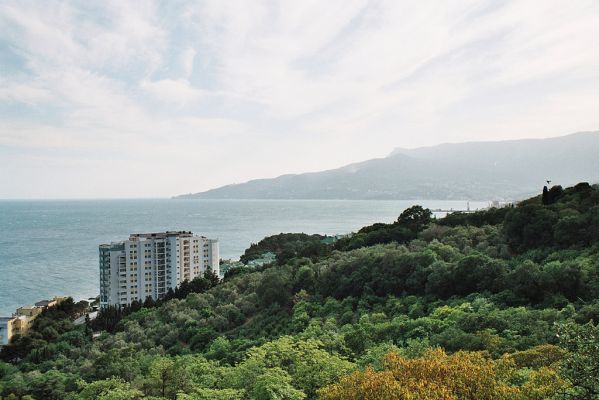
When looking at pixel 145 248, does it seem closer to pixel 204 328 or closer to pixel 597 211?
pixel 204 328

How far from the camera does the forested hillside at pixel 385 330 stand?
6.39 metres

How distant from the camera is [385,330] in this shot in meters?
13.5

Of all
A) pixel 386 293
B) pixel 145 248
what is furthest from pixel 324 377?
pixel 145 248

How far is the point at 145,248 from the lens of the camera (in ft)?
140

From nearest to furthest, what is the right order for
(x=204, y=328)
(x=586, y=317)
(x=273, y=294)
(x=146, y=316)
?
(x=586, y=317)
(x=204, y=328)
(x=273, y=294)
(x=146, y=316)

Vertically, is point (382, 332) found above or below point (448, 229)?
below

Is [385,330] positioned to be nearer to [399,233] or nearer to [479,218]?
[399,233]

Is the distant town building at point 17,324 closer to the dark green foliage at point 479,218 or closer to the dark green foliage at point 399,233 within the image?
the dark green foliage at point 399,233

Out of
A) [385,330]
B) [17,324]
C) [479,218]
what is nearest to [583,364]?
[385,330]

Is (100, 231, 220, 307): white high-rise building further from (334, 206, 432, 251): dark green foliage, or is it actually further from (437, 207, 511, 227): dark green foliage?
(437, 207, 511, 227): dark green foliage

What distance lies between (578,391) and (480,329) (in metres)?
6.18

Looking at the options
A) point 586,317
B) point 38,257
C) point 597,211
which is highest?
point 597,211

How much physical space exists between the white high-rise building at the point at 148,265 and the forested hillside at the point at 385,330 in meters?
9.28

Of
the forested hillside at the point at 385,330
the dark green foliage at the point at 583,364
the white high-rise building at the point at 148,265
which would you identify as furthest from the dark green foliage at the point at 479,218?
the white high-rise building at the point at 148,265
